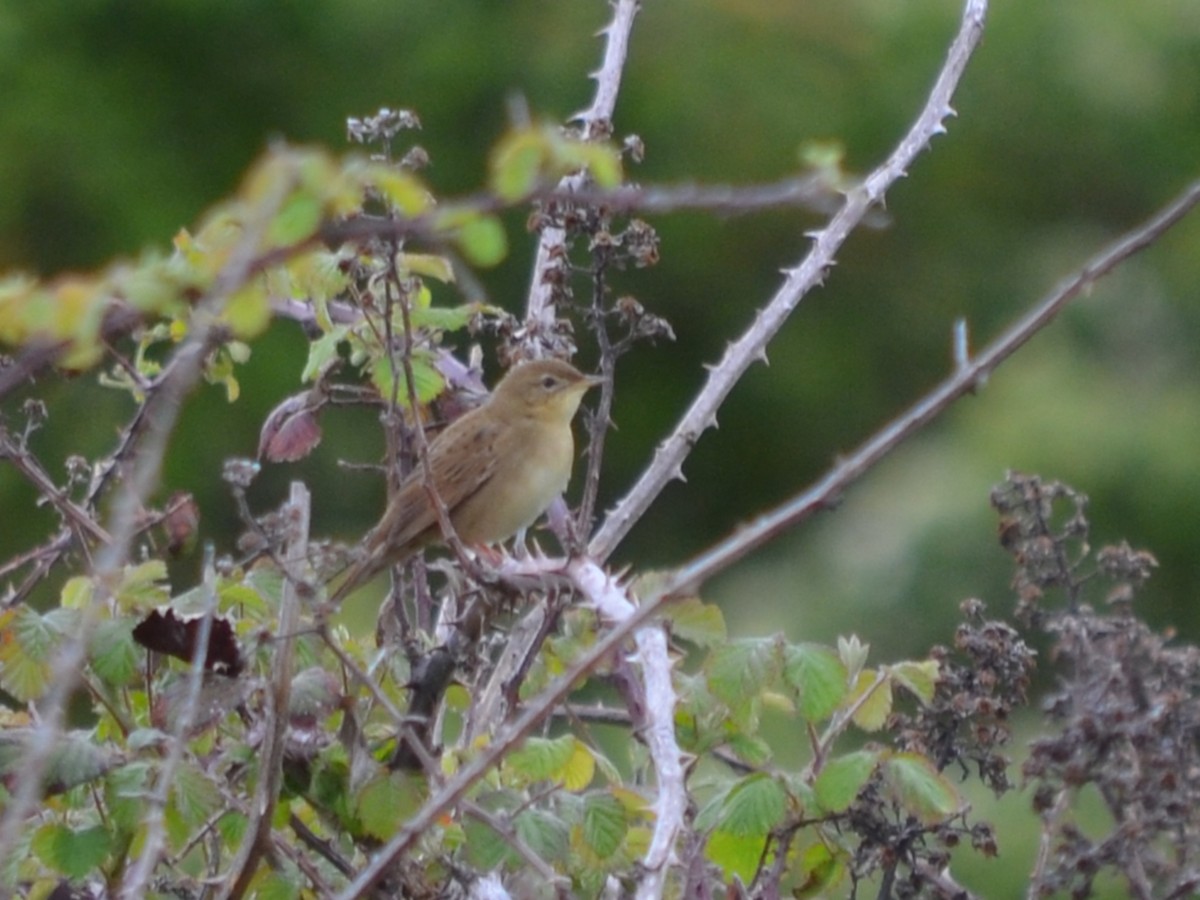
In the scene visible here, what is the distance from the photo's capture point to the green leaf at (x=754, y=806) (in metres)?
1.92

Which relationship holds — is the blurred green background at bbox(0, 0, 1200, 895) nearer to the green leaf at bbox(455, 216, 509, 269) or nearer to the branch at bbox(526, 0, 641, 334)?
the branch at bbox(526, 0, 641, 334)

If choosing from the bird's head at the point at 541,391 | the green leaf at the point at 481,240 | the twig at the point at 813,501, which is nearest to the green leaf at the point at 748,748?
the twig at the point at 813,501

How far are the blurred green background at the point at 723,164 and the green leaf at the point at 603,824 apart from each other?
22.9ft

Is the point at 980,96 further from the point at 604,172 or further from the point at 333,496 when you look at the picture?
the point at 604,172

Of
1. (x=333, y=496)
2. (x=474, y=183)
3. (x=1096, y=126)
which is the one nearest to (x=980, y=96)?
(x=1096, y=126)

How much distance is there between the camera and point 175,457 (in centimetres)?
969

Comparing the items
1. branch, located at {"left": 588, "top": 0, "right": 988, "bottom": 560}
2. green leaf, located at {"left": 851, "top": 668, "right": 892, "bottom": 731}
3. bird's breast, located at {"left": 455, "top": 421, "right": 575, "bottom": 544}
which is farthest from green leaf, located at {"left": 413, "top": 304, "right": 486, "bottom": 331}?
bird's breast, located at {"left": 455, "top": 421, "right": 575, "bottom": 544}

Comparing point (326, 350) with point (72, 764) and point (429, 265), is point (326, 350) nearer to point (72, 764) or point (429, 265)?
point (429, 265)

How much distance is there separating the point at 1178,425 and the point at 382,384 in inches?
252

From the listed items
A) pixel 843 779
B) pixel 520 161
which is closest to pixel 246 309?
pixel 520 161

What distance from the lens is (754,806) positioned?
1.93 meters

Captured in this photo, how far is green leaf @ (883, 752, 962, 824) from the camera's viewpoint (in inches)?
75.7

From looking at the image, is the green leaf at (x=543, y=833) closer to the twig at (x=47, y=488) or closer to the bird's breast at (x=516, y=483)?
the twig at (x=47, y=488)

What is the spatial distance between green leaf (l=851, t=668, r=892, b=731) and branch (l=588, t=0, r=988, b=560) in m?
0.33
